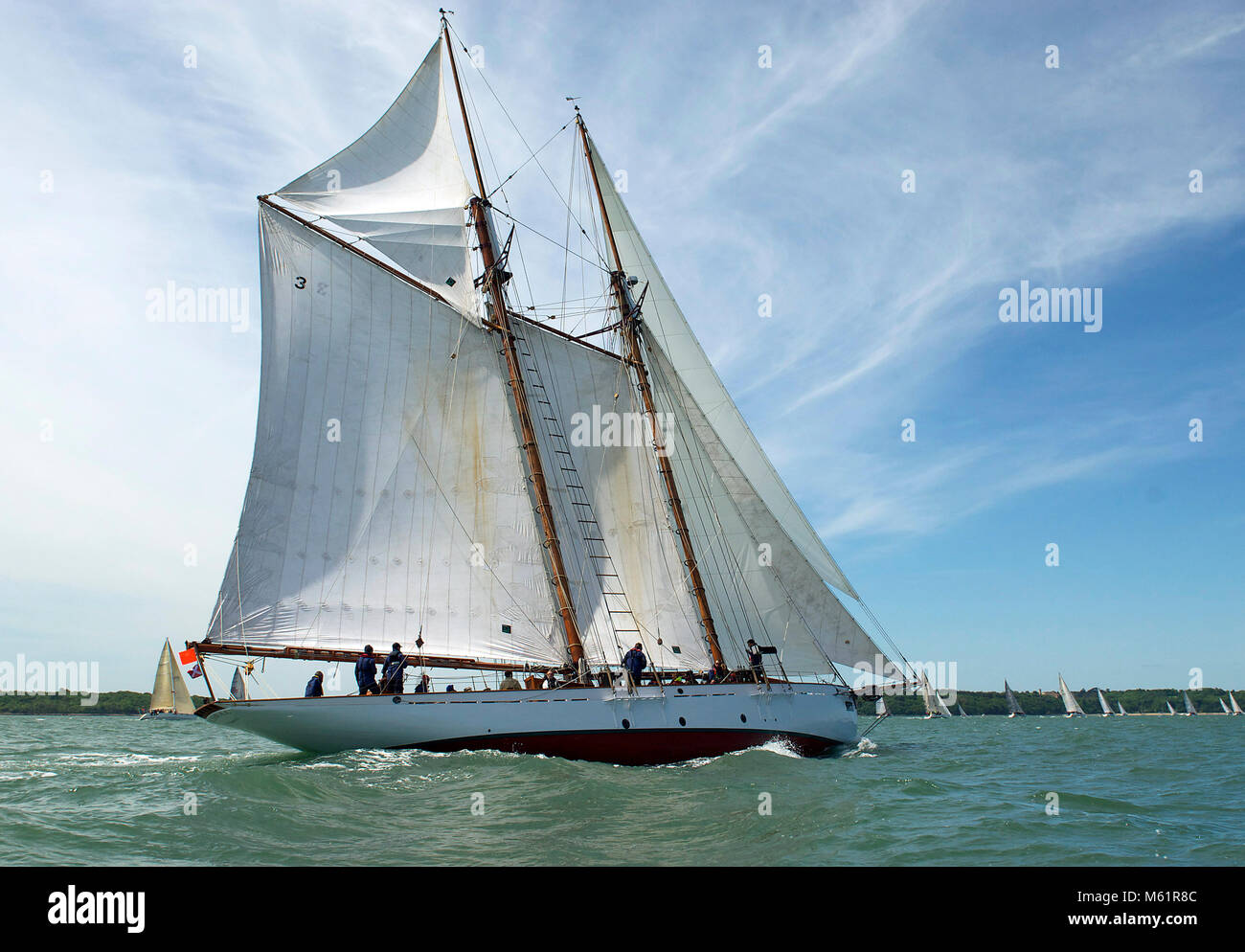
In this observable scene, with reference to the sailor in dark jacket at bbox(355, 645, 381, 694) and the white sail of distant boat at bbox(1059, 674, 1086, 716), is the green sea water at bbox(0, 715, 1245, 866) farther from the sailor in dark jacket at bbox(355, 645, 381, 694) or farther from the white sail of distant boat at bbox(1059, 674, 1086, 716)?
the white sail of distant boat at bbox(1059, 674, 1086, 716)

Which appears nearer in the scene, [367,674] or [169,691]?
[367,674]

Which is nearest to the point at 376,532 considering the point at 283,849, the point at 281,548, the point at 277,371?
the point at 281,548

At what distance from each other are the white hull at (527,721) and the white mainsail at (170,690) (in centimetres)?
4304

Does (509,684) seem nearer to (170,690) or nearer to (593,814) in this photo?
(593,814)

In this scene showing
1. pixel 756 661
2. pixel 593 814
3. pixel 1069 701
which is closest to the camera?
pixel 593 814

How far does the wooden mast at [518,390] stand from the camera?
23.6 m

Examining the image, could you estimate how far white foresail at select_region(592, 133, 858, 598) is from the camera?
26.8 metres

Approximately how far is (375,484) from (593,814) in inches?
510

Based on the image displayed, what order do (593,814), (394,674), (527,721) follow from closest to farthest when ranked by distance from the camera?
(593,814) < (527,721) < (394,674)

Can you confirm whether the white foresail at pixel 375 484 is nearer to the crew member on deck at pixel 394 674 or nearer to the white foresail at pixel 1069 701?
the crew member on deck at pixel 394 674

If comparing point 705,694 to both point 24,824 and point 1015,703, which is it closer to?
point 24,824

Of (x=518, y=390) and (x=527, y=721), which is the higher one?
(x=518, y=390)

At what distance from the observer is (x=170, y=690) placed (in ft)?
198

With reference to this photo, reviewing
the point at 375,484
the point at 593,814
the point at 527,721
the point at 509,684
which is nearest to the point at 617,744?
the point at 527,721
